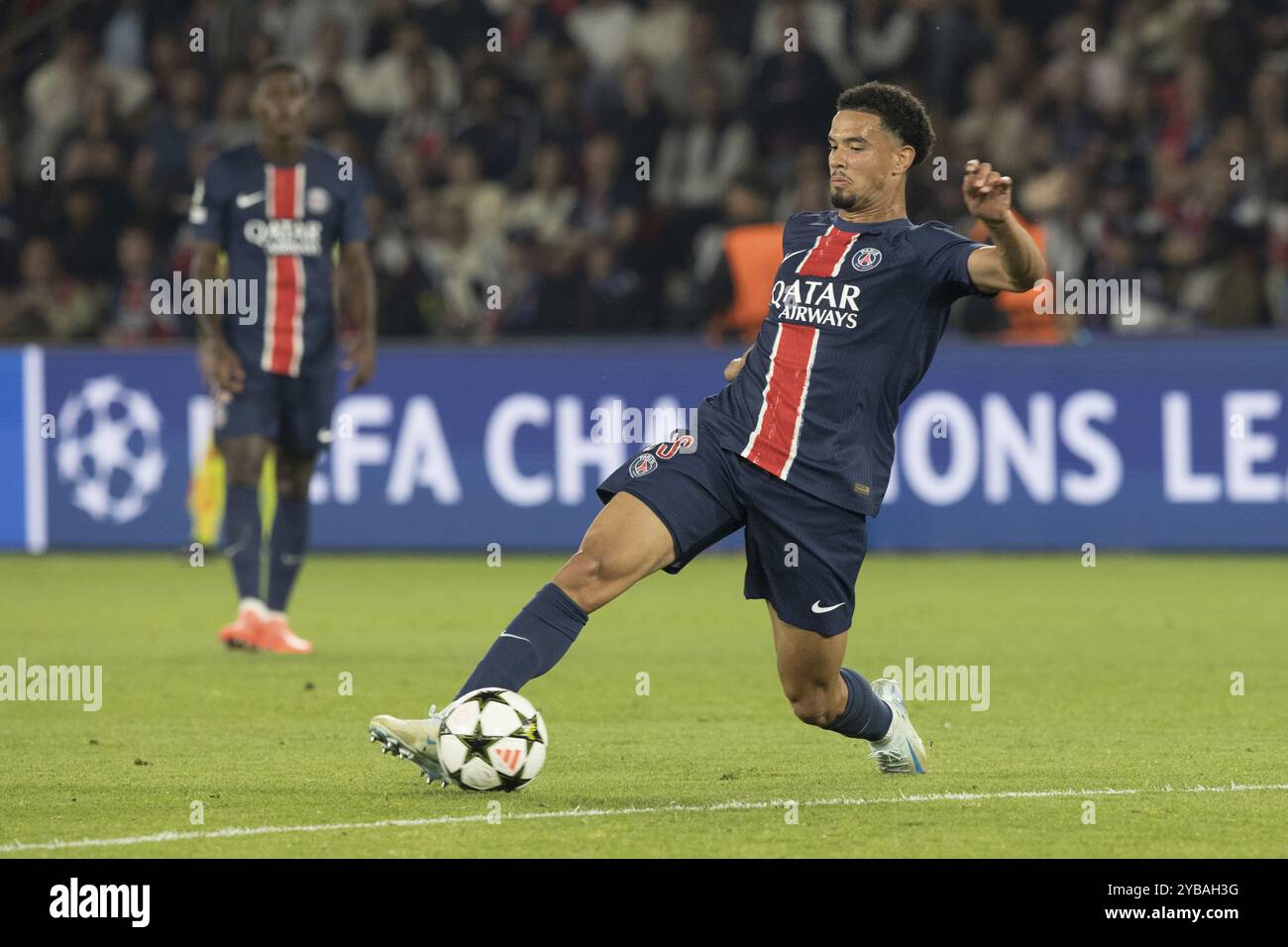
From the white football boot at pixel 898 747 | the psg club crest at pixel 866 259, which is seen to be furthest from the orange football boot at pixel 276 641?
the psg club crest at pixel 866 259

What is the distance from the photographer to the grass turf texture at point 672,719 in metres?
5.50

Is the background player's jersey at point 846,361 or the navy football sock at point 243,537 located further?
the navy football sock at point 243,537

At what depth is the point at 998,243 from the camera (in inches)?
223

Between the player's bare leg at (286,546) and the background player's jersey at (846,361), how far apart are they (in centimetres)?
397

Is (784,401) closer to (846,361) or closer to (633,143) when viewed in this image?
(846,361)

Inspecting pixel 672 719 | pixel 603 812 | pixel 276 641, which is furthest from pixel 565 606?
pixel 276 641

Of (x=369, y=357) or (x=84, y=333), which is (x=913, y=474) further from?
(x=84, y=333)

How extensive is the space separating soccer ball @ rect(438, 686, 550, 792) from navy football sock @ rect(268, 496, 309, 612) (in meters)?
4.10

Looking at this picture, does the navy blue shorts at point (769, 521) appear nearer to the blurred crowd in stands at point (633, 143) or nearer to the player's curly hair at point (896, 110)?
the player's curly hair at point (896, 110)

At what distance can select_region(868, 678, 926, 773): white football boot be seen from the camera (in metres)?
6.54

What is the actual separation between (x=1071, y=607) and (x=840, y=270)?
18.5ft

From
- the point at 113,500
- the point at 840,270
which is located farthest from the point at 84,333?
the point at 840,270

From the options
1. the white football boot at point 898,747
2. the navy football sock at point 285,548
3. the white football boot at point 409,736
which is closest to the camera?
the white football boot at point 409,736

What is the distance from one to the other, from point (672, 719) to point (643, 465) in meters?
1.79
